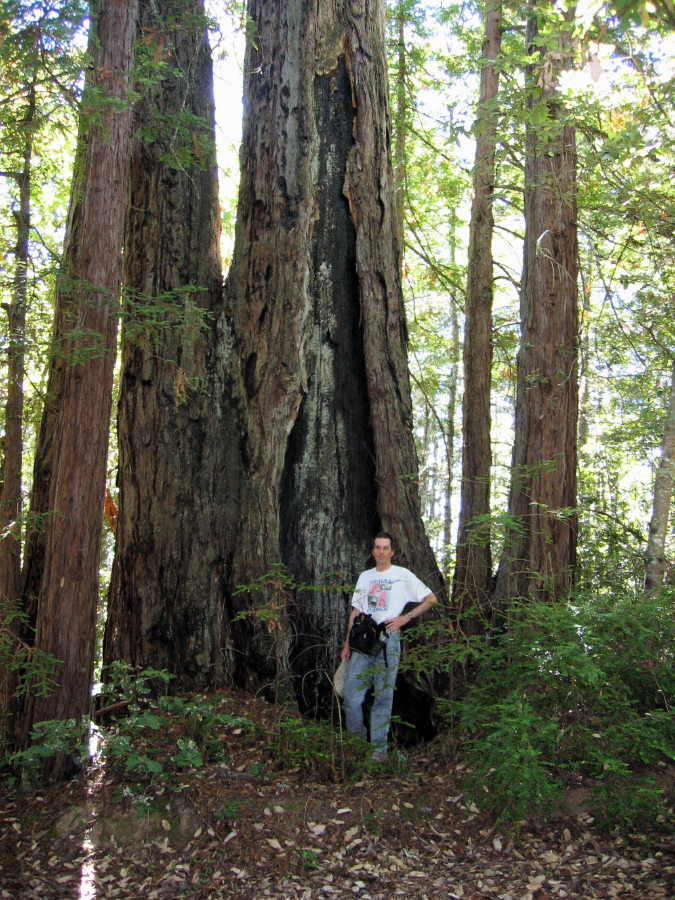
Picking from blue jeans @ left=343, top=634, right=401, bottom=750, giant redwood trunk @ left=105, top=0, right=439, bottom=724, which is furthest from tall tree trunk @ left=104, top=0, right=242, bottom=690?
blue jeans @ left=343, top=634, right=401, bottom=750

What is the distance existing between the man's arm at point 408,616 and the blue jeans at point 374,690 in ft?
0.33

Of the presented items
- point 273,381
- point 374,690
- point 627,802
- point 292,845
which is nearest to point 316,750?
point 374,690

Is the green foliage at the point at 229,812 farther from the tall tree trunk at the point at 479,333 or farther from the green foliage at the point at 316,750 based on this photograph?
the tall tree trunk at the point at 479,333

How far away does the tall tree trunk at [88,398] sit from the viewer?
5.00 meters

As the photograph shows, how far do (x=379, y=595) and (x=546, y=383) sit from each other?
271 cm

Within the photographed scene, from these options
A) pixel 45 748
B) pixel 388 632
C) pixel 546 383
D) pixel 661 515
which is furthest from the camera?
pixel 546 383

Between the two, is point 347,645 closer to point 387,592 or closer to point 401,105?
point 387,592

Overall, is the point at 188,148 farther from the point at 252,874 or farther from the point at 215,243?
the point at 252,874

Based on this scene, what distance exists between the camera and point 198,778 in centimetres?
498

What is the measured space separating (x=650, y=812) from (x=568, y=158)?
229 inches

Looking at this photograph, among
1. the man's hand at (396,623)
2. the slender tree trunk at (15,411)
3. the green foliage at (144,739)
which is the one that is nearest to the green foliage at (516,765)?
the man's hand at (396,623)

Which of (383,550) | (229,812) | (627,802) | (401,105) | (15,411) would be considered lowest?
(229,812)

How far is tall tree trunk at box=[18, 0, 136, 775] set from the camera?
197 inches

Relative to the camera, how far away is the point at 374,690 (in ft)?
18.9
